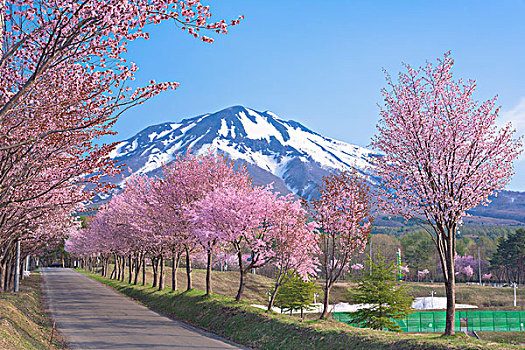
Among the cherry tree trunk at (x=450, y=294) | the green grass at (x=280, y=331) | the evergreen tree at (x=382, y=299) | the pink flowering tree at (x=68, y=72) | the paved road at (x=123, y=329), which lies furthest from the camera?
the evergreen tree at (x=382, y=299)

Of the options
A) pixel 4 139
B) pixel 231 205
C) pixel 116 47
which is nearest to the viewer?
pixel 116 47

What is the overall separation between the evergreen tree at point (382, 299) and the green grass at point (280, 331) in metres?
5.84

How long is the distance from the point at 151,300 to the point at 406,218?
80.7 feet

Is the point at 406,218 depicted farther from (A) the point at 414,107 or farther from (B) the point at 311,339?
(B) the point at 311,339

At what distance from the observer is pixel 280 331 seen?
1744 cm

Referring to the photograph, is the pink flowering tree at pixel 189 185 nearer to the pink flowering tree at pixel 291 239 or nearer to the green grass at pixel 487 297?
the pink flowering tree at pixel 291 239

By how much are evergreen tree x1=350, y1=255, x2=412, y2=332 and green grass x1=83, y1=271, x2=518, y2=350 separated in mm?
5836

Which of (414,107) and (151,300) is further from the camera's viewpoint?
(151,300)

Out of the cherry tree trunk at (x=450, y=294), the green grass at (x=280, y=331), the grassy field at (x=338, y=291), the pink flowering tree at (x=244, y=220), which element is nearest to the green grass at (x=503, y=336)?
the pink flowering tree at (x=244, y=220)

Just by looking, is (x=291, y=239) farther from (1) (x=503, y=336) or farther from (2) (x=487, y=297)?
(2) (x=487, y=297)

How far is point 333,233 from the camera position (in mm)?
22250

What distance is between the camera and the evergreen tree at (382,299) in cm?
2453

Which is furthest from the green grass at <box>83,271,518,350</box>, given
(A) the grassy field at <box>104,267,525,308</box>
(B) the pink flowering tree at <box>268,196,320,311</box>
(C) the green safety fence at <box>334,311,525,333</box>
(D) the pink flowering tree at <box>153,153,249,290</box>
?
(A) the grassy field at <box>104,267,525,308</box>

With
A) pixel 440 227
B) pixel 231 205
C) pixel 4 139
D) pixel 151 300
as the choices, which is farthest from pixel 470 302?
pixel 4 139
